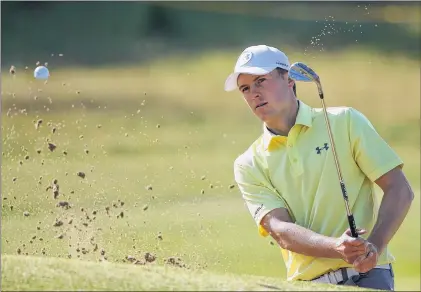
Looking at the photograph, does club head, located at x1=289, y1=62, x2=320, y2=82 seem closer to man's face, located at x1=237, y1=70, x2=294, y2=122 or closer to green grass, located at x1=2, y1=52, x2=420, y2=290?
man's face, located at x1=237, y1=70, x2=294, y2=122

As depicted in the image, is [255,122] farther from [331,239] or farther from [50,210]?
[331,239]

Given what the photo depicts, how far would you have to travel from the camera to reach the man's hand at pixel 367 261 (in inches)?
144

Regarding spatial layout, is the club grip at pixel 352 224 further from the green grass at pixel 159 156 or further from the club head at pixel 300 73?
the club head at pixel 300 73

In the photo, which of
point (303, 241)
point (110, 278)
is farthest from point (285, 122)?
point (110, 278)

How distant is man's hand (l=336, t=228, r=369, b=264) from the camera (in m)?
3.61

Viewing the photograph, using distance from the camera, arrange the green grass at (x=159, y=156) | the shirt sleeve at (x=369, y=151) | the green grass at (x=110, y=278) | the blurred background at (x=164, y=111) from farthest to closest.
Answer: the blurred background at (x=164, y=111), the green grass at (x=159, y=156), the shirt sleeve at (x=369, y=151), the green grass at (x=110, y=278)

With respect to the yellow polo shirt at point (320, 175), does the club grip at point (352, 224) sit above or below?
below

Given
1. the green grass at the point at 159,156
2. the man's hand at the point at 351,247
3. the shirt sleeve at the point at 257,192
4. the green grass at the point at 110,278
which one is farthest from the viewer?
the green grass at the point at 159,156

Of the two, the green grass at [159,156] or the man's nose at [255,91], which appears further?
the green grass at [159,156]

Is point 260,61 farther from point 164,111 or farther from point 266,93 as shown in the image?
point 164,111

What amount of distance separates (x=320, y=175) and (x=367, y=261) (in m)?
0.39

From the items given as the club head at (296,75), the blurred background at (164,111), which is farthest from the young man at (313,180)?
the blurred background at (164,111)

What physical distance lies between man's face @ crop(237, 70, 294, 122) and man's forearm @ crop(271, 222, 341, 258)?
387mm

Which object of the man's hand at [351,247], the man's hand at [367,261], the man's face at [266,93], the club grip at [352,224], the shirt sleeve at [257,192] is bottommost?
the man's hand at [367,261]
